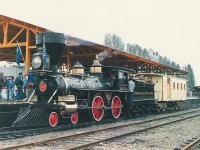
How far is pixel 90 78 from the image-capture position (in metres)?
12.8

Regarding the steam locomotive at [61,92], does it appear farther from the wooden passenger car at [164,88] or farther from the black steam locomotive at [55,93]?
the wooden passenger car at [164,88]

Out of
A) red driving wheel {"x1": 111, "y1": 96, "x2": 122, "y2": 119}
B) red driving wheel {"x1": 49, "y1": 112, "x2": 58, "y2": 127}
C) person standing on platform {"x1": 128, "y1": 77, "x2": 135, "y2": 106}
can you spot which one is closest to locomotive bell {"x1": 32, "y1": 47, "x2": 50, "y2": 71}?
red driving wheel {"x1": 49, "y1": 112, "x2": 58, "y2": 127}

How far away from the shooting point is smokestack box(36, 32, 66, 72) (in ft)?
34.1

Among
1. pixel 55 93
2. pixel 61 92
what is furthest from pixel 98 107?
pixel 55 93

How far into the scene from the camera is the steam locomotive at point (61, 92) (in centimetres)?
1010

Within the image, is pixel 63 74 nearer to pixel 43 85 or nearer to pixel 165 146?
pixel 43 85

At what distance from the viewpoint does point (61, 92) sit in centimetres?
1070

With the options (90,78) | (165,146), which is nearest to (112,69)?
(90,78)

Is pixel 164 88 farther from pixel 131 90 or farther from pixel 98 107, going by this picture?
pixel 98 107

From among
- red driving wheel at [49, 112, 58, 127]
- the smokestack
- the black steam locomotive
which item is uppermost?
the smokestack

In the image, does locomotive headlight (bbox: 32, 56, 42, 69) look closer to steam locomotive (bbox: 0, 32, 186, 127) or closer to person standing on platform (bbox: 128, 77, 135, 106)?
steam locomotive (bbox: 0, 32, 186, 127)

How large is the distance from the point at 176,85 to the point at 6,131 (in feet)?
51.3

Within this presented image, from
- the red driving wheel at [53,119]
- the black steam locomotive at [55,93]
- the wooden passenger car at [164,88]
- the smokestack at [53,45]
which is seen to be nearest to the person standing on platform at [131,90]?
the black steam locomotive at [55,93]

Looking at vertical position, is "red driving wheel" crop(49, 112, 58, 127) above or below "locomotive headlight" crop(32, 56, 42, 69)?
below
